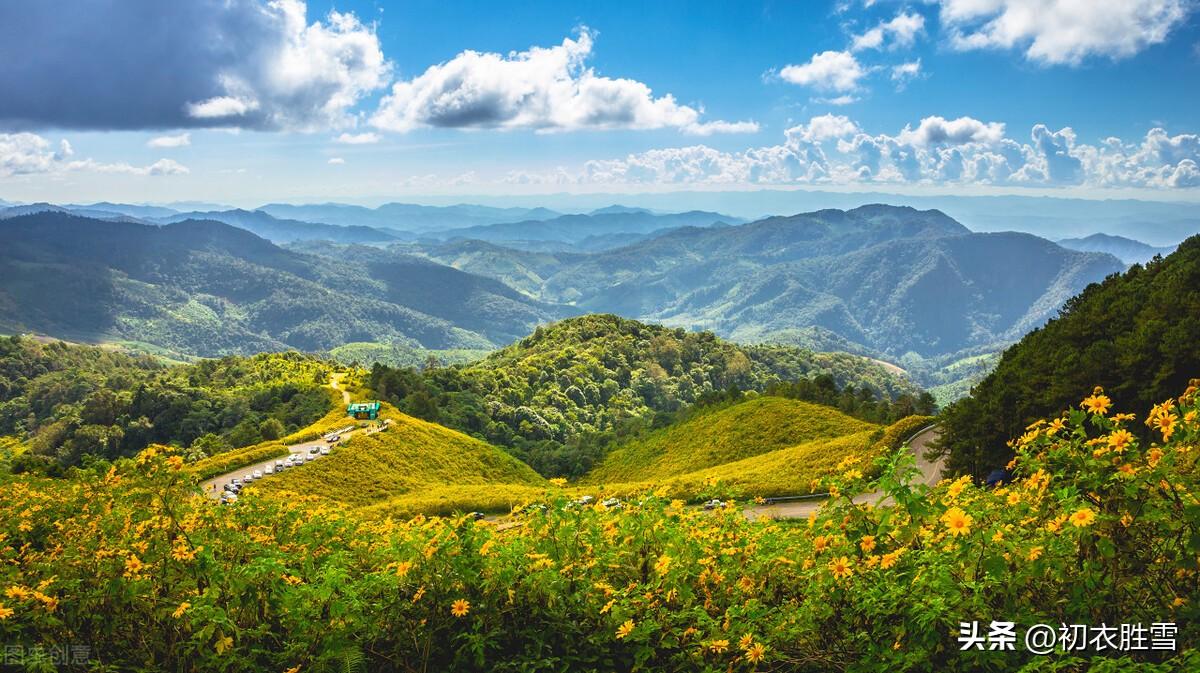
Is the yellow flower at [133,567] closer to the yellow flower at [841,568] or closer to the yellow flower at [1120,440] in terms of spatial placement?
the yellow flower at [841,568]

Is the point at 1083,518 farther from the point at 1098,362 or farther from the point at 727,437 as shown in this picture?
the point at 727,437

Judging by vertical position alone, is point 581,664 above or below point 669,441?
above

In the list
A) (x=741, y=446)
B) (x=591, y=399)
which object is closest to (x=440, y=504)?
(x=741, y=446)

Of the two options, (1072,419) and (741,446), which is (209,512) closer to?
(1072,419)

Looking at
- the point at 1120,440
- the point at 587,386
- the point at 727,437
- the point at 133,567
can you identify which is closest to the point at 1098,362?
the point at 1120,440

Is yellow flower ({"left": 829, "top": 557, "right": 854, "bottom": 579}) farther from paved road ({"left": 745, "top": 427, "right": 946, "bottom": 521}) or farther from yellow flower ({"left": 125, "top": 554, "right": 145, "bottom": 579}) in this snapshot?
paved road ({"left": 745, "top": 427, "right": 946, "bottom": 521})

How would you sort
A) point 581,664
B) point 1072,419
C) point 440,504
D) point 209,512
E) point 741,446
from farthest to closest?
point 741,446
point 440,504
point 209,512
point 581,664
point 1072,419

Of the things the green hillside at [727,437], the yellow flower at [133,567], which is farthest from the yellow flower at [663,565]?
the green hillside at [727,437]
